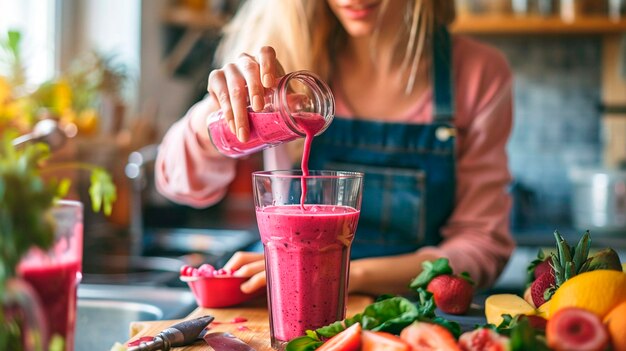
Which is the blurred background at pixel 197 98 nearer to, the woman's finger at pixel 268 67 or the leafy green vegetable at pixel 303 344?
the woman's finger at pixel 268 67

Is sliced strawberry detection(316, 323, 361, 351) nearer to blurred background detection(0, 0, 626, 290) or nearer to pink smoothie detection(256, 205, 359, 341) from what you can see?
pink smoothie detection(256, 205, 359, 341)

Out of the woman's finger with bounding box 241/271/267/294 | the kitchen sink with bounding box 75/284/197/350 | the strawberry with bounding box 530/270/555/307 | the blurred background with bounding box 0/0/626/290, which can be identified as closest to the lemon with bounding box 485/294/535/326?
the strawberry with bounding box 530/270/555/307

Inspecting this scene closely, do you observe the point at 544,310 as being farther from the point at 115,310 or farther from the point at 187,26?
the point at 187,26

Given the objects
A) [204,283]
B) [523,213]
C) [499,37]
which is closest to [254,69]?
[204,283]

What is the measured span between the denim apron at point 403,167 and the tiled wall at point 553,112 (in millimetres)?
2261

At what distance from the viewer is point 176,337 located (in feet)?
3.07

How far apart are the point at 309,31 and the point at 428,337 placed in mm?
1060

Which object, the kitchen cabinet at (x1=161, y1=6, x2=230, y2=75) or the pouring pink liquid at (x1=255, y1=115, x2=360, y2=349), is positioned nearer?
the pouring pink liquid at (x1=255, y1=115, x2=360, y2=349)

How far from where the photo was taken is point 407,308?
82 centimetres

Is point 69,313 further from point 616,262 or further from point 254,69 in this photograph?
point 616,262

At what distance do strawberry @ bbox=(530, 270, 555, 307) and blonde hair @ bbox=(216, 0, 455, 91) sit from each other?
0.77 meters

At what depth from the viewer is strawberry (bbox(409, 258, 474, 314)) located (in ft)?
3.60

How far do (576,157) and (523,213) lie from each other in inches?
22.0

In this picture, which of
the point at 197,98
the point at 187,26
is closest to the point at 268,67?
the point at 197,98
